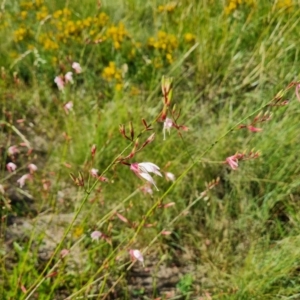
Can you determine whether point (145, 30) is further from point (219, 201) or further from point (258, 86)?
point (219, 201)

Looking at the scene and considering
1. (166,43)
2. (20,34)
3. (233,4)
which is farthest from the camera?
(20,34)

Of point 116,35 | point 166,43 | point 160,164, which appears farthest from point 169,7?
point 160,164

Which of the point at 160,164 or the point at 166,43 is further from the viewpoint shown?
the point at 166,43

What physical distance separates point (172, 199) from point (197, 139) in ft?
1.27

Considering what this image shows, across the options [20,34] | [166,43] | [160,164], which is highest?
[20,34]

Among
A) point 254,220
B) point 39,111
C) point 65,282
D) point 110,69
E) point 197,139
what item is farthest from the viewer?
point 39,111

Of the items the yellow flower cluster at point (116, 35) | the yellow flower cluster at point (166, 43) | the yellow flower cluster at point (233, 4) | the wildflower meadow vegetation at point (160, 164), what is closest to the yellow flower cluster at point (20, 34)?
the wildflower meadow vegetation at point (160, 164)

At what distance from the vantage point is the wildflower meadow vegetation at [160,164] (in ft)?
5.69

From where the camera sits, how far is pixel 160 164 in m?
2.22

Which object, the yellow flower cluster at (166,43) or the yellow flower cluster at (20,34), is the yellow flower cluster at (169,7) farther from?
the yellow flower cluster at (20,34)

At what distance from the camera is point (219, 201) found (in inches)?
81.7

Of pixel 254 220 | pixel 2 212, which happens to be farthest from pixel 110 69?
pixel 254 220

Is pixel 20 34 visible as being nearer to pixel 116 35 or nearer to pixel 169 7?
pixel 116 35

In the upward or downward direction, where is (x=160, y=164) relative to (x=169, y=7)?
downward
